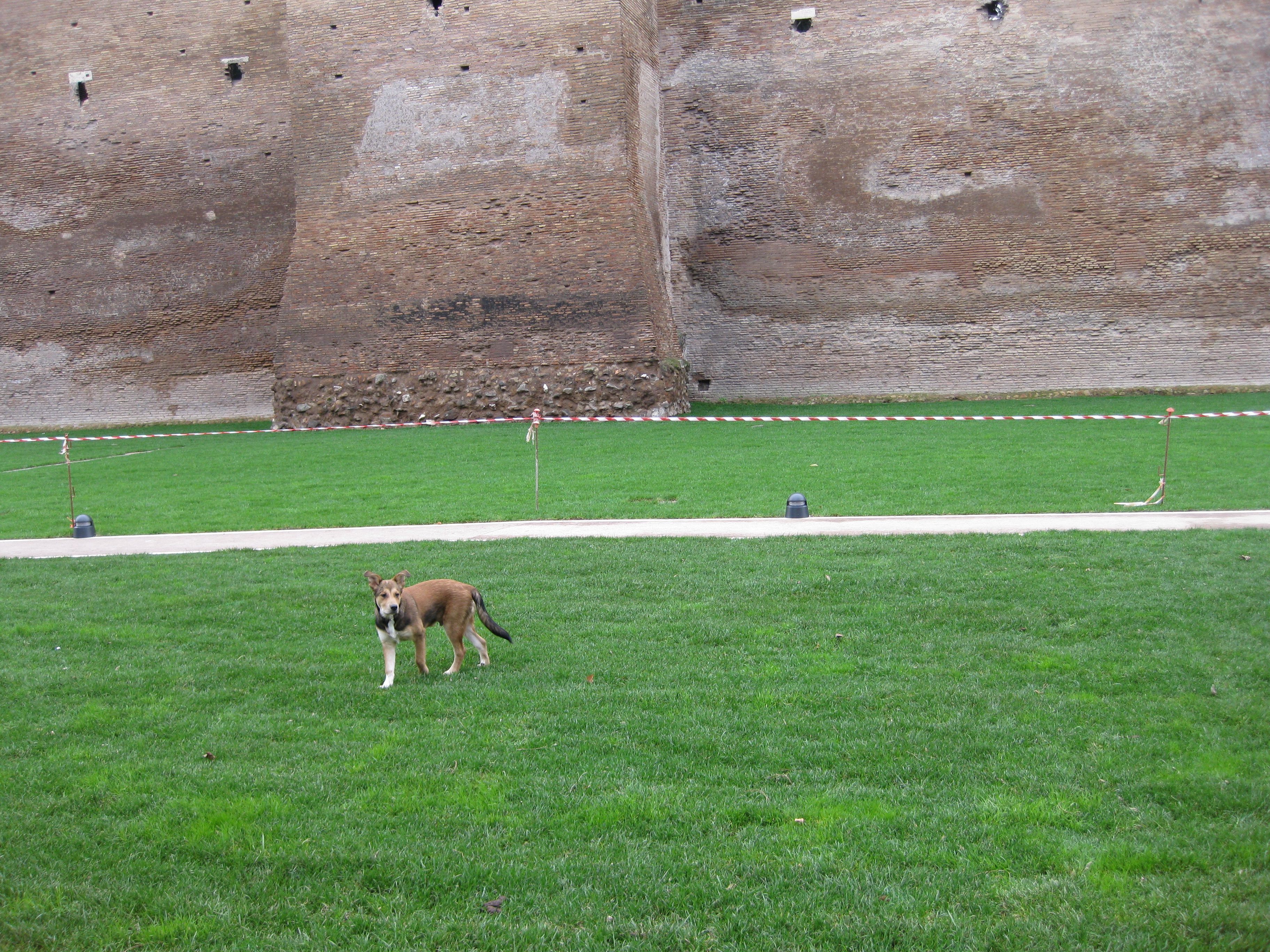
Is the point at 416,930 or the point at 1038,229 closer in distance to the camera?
the point at 416,930

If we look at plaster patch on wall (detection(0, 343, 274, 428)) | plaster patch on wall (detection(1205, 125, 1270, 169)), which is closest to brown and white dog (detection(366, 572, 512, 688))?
plaster patch on wall (detection(0, 343, 274, 428))

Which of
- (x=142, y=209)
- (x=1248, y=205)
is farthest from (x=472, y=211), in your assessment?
(x=1248, y=205)

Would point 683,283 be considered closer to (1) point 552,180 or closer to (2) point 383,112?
(1) point 552,180

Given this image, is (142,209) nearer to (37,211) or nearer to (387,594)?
(37,211)

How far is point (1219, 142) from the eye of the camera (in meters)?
22.1

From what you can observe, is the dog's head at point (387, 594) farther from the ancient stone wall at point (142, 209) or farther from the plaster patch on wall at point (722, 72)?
the ancient stone wall at point (142, 209)

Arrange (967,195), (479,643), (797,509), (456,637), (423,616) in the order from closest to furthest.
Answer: (423,616)
(456,637)
(479,643)
(797,509)
(967,195)

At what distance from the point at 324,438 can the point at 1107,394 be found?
1612 centimetres

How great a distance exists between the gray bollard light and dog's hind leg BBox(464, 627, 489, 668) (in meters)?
4.14

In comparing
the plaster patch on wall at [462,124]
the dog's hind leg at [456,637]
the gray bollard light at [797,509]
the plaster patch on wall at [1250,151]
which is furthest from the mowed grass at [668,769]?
the plaster patch on wall at [1250,151]

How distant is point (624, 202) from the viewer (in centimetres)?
2077

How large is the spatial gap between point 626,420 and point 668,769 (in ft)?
52.9

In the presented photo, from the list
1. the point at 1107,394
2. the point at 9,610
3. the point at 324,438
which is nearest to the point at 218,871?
the point at 9,610

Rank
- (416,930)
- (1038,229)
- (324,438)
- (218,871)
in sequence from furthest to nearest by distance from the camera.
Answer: (1038,229), (324,438), (218,871), (416,930)
